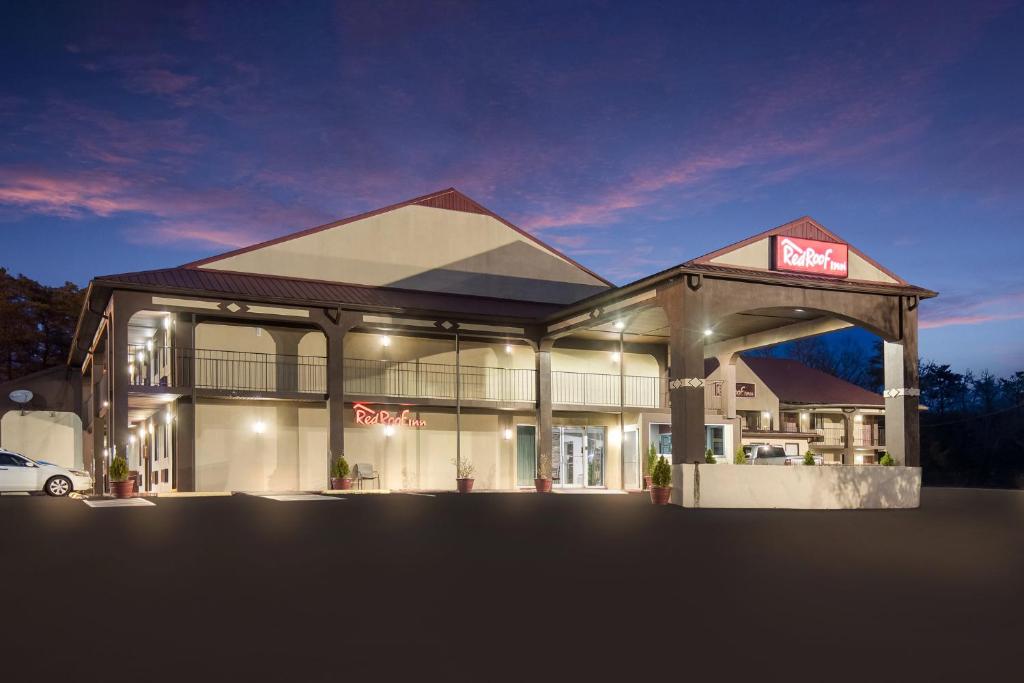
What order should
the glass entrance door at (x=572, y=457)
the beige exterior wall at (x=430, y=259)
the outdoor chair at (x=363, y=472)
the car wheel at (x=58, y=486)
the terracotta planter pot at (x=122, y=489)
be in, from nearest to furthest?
the terracotta planter pot at (x=122, y=489) → the car wheel at (x=58, y=486) → the outdoor chair at (x=363, y=472) → the beige exterior wall at (x=430, y=259) → the glass entrance door at (x=572, y=457)

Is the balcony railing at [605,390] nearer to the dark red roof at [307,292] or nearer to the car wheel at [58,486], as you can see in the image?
the dark red roof at [307,292]

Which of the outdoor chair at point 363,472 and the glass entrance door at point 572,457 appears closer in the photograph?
the outdoor chair at point 363,472

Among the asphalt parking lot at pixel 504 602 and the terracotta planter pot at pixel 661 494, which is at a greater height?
the asphalt parking lot at pixel 504 602

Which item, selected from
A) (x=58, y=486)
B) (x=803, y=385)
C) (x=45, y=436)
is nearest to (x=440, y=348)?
(x=58, y=486)

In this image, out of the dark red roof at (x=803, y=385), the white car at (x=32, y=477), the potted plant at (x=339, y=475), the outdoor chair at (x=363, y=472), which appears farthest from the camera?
the dark red roof at (x=803, y=385)

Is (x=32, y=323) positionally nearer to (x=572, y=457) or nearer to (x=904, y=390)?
(x=572, y=457)

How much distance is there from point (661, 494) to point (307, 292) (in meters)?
12.4

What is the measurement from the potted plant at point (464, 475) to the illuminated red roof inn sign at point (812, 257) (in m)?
11.3

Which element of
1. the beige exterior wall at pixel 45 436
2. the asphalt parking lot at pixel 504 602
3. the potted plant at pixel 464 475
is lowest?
the potted plant at pixel 464 475

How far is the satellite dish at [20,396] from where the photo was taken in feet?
117

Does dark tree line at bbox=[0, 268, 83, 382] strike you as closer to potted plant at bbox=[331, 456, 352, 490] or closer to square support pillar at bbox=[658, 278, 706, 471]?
potted plant at bbox=[331, 456, 352, 490]

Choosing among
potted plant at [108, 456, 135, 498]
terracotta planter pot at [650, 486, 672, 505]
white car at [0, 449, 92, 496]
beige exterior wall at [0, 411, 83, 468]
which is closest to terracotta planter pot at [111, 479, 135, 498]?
potted plant at [108, 456, 135, 498]

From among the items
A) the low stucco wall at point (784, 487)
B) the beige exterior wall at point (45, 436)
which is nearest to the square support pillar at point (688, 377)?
the low stucco wall at point (784, 487)

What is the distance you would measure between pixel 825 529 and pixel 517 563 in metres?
6.96
